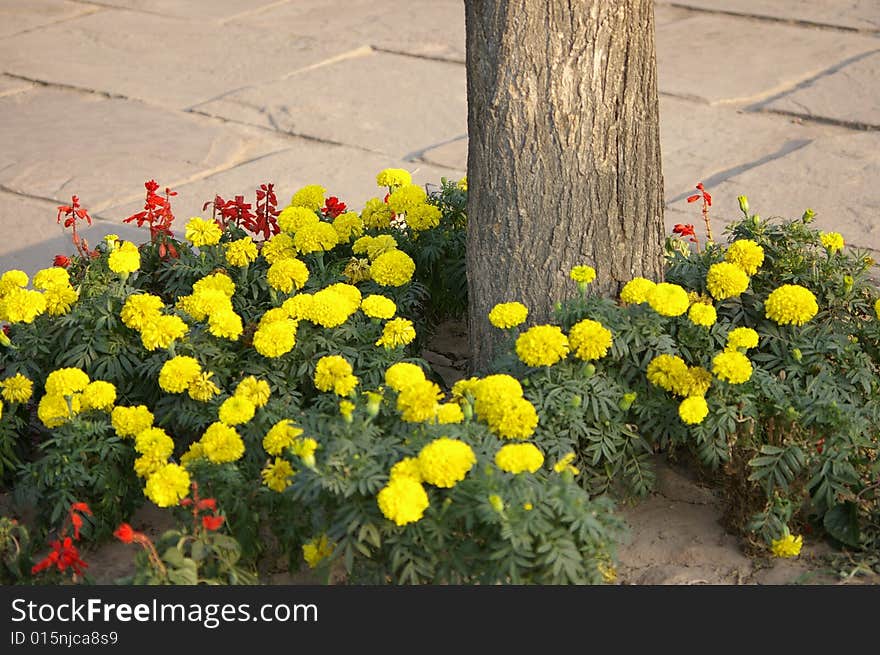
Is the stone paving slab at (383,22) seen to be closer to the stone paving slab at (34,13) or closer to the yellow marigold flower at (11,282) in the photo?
the stone paving slab at (34,13)

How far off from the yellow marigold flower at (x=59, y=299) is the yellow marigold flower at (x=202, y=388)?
0.52m

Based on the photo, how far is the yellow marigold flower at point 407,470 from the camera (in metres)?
2.54

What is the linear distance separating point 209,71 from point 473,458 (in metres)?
5.16

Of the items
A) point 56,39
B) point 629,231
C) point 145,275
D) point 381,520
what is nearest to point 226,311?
point 145,275

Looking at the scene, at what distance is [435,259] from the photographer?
3828 mm

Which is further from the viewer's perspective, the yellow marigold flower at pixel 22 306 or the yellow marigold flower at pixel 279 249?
the yellow marigold flower at pixel 279 249

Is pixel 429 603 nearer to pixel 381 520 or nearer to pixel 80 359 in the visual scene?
pixel 381 520

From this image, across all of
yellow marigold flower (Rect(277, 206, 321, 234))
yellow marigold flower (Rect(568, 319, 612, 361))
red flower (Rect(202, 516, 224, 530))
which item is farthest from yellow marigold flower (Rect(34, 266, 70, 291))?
yellow marigold flower (Rect(568, 319, 612, 361))

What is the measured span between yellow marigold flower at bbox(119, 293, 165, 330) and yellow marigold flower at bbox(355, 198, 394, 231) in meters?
0.90

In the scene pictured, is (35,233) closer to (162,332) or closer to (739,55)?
(162,332)

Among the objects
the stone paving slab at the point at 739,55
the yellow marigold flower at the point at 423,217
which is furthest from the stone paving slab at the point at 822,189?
the yellow marigold flower at the point at 423,217

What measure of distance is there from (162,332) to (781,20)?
582cm

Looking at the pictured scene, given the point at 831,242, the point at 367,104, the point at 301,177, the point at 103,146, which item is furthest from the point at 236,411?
the point at 367,104

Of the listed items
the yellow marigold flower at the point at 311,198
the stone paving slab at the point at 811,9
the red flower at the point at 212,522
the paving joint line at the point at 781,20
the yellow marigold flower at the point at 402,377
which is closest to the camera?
the red flower at the point at 212,522
